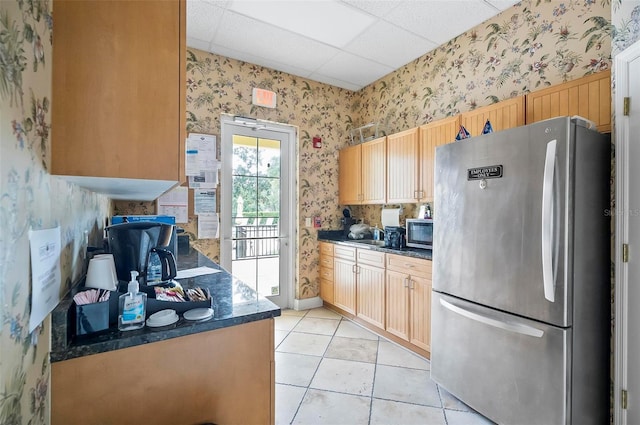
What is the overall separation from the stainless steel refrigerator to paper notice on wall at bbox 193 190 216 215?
2.34 metres

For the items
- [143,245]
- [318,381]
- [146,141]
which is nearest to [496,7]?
[146,141]

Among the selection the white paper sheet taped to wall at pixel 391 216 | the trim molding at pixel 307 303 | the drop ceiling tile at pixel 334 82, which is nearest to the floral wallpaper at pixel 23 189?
the white paper sheet taped to wall at pixel 391 216

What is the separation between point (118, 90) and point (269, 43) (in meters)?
2.39

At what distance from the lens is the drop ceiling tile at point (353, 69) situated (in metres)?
3.22

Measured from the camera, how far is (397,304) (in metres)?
2.74

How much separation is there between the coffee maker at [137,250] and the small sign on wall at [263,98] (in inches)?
97.0

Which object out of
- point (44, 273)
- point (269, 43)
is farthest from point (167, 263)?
point (269, 43)

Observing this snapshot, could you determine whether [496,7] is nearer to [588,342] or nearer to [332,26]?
[332,26]

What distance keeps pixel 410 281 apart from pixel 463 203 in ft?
3.12

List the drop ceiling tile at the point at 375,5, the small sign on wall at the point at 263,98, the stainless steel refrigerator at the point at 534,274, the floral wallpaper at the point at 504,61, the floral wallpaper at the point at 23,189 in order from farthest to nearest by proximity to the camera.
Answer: the small sign on wall at the point at 263,98 → the drop ceiling tile at the point at 375,5 → the floral wallpaper at the point at 504,61 → the stainless steel refrigerator at the point at 534,274 → the floral wallpaper at the point at 23,189

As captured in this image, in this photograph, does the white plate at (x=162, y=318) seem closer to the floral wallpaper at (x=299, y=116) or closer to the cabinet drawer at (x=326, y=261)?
the floral wallpaper at (x=299, y=116)

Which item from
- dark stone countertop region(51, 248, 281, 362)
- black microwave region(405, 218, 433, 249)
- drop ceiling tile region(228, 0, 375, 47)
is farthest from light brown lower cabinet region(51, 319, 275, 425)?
drop ceiling tile region(228, 0, 375, 47)

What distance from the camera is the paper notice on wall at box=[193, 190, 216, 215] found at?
3076mm

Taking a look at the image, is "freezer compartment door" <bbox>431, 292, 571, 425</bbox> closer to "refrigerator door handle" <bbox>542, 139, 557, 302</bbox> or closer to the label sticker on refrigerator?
"refrigerator door handle" <bbox>542, 139, 557, 302</bbox>
